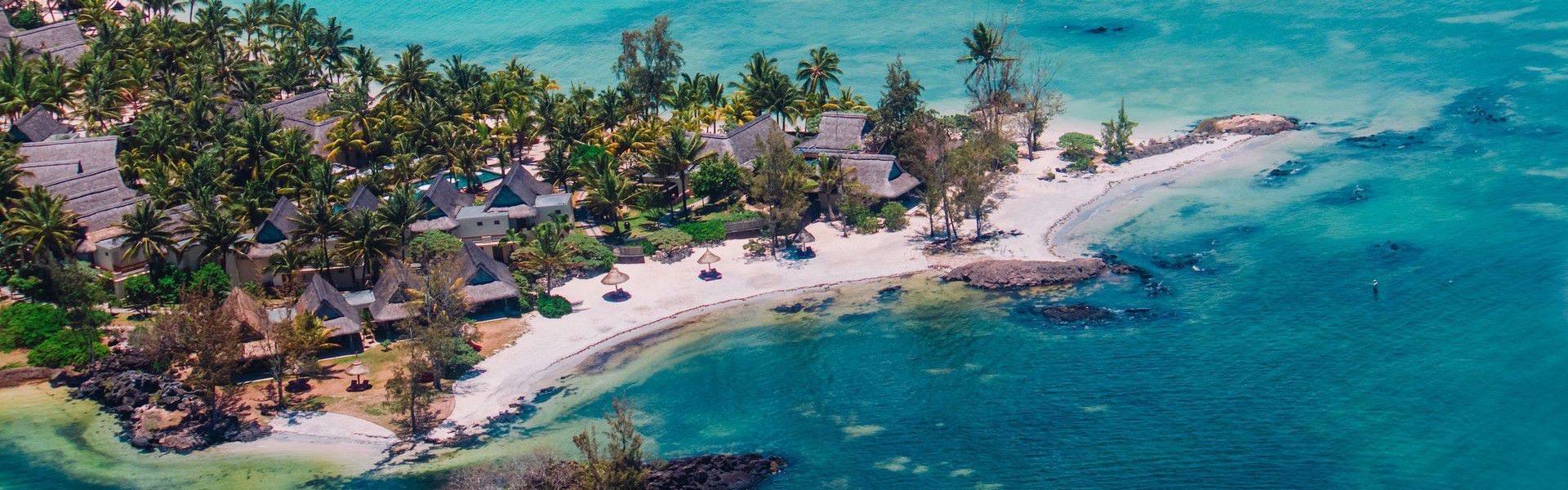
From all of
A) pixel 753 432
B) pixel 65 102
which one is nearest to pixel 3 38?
pixel 65 102

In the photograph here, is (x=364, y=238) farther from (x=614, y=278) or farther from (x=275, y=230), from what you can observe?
(x=614, y=278)

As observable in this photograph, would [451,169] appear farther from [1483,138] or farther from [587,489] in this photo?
[1483,138]

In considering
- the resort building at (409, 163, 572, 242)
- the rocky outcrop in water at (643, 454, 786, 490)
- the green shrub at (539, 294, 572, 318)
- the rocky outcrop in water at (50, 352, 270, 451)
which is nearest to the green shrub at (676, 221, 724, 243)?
the resort building at (409, 163, 572, 242)

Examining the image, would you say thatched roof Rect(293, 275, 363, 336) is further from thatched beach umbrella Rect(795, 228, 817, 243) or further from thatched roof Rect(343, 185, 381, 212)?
thatched beach umbrella Rect(795, 228, 817, 243)

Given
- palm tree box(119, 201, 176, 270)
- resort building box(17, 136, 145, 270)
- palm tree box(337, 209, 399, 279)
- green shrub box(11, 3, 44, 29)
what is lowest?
palm tree box(337, 209, 399, 279)

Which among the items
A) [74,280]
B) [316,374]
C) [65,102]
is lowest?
[316,374]
